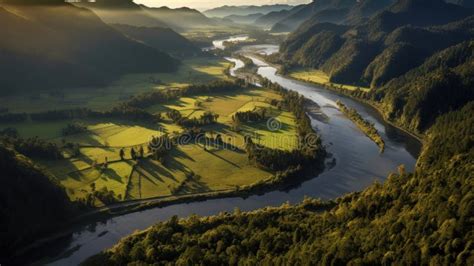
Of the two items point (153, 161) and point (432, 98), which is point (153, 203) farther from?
point (432, 98)

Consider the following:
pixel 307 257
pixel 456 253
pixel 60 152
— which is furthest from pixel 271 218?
pixel 60 152

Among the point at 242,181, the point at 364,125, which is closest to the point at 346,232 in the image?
the point at 242,181

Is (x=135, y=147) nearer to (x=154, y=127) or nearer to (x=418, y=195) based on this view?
(x=154, y=127)

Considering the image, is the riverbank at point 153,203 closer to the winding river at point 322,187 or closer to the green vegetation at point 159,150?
the winding river at point 322,187

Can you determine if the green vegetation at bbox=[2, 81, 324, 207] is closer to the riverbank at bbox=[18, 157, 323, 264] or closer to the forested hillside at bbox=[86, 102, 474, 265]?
the riverbank at bbox=[18, 157, 323, 264]

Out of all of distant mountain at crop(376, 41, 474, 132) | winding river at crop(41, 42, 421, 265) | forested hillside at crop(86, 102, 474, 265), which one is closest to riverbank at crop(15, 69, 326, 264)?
winding river at crop(41, 42, 421, 265)
